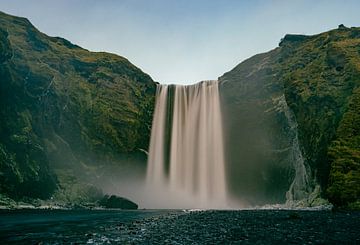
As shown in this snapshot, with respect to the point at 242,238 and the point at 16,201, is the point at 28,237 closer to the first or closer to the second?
the point at 242,238

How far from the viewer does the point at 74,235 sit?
29.5 m

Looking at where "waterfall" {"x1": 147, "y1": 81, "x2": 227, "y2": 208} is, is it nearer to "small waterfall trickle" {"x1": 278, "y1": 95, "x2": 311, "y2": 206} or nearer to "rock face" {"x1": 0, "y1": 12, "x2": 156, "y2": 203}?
"rock face" {"x1": 0, "y1": 12, "x2": 156, "y2": 203}

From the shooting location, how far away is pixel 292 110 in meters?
91.8

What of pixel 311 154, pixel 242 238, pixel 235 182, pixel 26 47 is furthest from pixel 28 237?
pixel 26 47

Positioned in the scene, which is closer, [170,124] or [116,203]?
[116,203]

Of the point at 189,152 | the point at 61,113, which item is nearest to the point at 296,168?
the point at 189,152

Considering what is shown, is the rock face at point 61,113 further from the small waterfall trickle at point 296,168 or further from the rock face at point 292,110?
the small waterfall trickle at point 296,168

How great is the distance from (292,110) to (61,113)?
194 ft

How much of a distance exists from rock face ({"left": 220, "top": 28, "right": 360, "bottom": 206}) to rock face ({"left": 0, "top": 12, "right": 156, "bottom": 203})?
90.1 feet

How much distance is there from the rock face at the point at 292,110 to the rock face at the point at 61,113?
2745 centimetres

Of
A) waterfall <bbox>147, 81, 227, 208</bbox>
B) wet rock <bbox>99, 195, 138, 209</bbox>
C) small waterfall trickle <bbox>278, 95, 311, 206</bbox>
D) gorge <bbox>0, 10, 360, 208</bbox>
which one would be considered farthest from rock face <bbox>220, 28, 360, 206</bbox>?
wet rock <bbox>99, 195, 138, 209</bbox>

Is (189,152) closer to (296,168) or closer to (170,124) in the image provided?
(170,124)

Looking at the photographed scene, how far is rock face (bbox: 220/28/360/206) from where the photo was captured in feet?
243

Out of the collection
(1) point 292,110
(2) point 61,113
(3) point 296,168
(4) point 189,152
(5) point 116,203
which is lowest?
(5) point 116,203
